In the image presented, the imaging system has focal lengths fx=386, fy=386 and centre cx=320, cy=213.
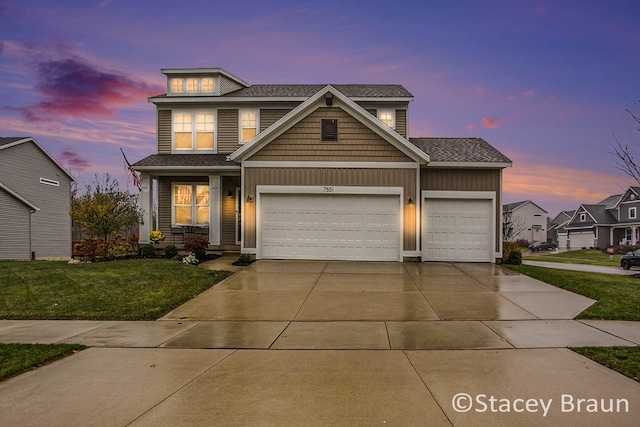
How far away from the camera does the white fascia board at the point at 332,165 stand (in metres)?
15.0

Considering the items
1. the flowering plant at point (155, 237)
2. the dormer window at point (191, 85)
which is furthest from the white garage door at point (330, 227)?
the dormer window at point (191, 85)

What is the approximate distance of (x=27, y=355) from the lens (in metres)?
5.68

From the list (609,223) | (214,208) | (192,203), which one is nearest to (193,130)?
(192,203)

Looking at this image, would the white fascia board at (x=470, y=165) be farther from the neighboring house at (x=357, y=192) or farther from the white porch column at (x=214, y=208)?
the white porch column at (x=214, y=208)

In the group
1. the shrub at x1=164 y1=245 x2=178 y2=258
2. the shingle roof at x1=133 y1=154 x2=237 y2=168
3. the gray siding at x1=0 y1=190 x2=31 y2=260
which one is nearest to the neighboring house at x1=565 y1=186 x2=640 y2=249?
the shingle roof at x1=133 y1=154 x2=237 y2=168

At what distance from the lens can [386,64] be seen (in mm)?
20469

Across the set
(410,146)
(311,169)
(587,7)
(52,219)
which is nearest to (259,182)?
(311,169)

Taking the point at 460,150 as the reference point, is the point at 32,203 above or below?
below

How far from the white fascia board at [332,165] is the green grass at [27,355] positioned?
1000 centimetres

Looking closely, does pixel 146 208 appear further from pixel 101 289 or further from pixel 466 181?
pixel 466 181

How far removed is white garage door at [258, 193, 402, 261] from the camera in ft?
49.0

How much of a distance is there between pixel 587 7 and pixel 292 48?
43.2 feet

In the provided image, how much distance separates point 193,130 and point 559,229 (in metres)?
73.2

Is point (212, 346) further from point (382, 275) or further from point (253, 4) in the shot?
point (253, 4)
